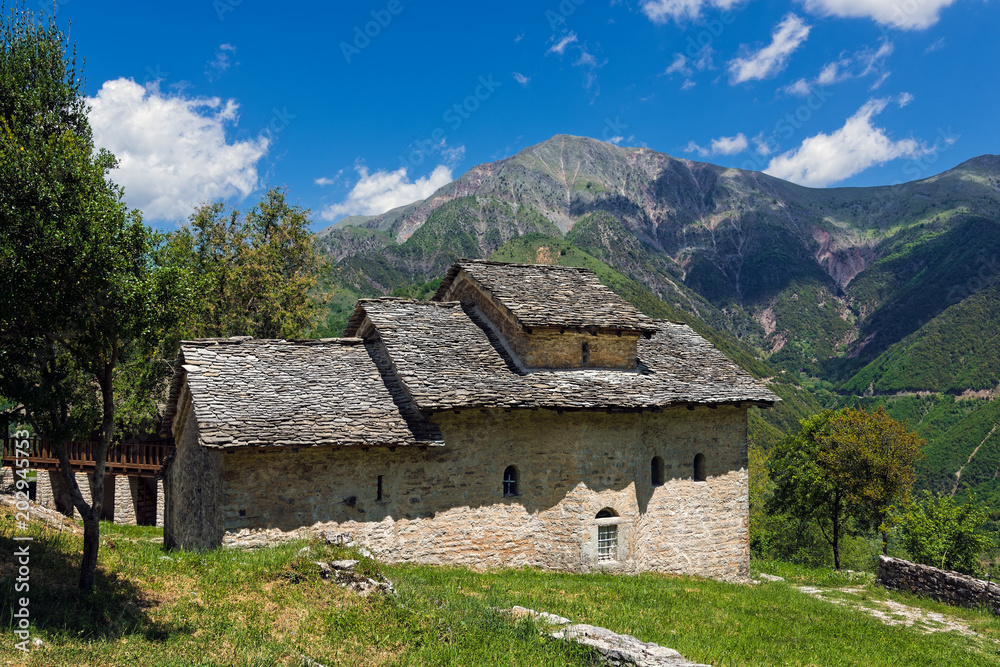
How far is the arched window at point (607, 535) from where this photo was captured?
1686 centimetres

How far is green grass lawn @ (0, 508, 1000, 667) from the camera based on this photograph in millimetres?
8578

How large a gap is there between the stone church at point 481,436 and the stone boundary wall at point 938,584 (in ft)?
15.5

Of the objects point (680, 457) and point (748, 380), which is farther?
point (748, 380)

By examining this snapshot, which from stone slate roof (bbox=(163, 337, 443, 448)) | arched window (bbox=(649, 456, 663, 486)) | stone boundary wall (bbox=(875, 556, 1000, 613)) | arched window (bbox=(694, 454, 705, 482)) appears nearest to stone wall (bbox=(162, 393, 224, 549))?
stone slate roof (bbox=(163, 337, 443, 448))

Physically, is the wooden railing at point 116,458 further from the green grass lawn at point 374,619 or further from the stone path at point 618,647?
the stone path at point 618,647

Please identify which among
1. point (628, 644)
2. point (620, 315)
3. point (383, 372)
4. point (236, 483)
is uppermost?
point (620, 315)

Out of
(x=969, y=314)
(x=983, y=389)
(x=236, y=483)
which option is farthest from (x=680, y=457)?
(x=969, y=314)

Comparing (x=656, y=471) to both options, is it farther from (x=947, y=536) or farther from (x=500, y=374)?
(x=947, y=536)

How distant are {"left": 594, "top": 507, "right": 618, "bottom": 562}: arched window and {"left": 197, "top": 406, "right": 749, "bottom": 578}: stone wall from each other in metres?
0.17

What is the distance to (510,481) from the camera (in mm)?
16609

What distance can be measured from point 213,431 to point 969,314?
210937mm

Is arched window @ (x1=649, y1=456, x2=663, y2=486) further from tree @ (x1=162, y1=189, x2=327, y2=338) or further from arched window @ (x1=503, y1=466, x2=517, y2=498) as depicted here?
tree @ (x1=162, y1=189, x2=327, y2=338)

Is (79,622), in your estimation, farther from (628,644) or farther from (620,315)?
(620,315)

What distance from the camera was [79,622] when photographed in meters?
8.68
